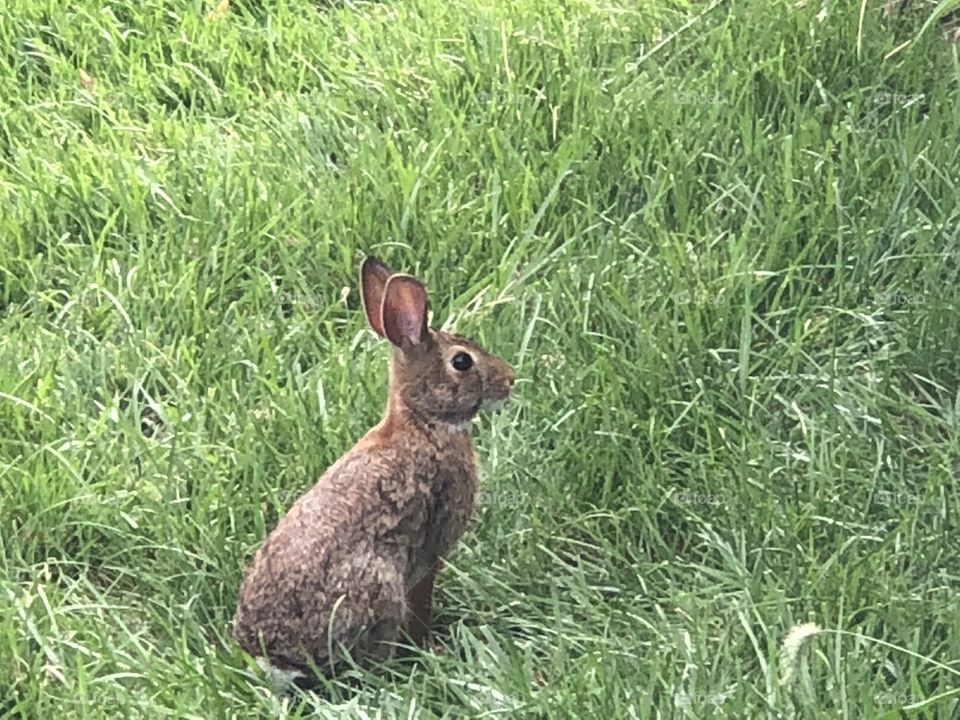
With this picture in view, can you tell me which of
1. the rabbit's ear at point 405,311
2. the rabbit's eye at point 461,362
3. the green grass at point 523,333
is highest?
the rabbit's ear at point 405,311

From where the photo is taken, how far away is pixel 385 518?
310 centimetres

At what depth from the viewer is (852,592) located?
2.97m

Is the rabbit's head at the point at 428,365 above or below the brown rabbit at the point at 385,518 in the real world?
above

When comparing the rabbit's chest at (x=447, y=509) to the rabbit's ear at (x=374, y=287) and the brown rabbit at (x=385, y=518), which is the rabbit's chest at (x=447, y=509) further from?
the rabbit's ear at (x=374, y=287)

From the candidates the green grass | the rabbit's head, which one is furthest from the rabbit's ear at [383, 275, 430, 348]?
the green grass

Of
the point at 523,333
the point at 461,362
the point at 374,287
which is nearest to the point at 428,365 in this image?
the point at 461,362

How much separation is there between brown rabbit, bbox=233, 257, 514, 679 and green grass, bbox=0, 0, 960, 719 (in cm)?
10

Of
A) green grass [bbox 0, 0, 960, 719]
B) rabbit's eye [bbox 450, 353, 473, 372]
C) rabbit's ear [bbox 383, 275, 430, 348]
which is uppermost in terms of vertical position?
rabbit's ear [bbox 383, 275, 430, 348]

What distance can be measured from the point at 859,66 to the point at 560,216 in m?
1.00

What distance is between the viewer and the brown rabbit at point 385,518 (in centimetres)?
299

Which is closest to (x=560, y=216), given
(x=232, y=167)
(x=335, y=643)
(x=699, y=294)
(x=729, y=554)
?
(x=699, y=294)

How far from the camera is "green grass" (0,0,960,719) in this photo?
303cm

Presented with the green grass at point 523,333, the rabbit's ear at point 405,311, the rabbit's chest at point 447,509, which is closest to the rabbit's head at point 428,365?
the rabbit's ear at point 405,311

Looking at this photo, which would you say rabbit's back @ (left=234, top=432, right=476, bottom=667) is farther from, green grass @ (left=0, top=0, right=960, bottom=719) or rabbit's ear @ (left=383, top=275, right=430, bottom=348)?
rabbit's ear @ (left=383, top=275, right=430, bottom=348)
